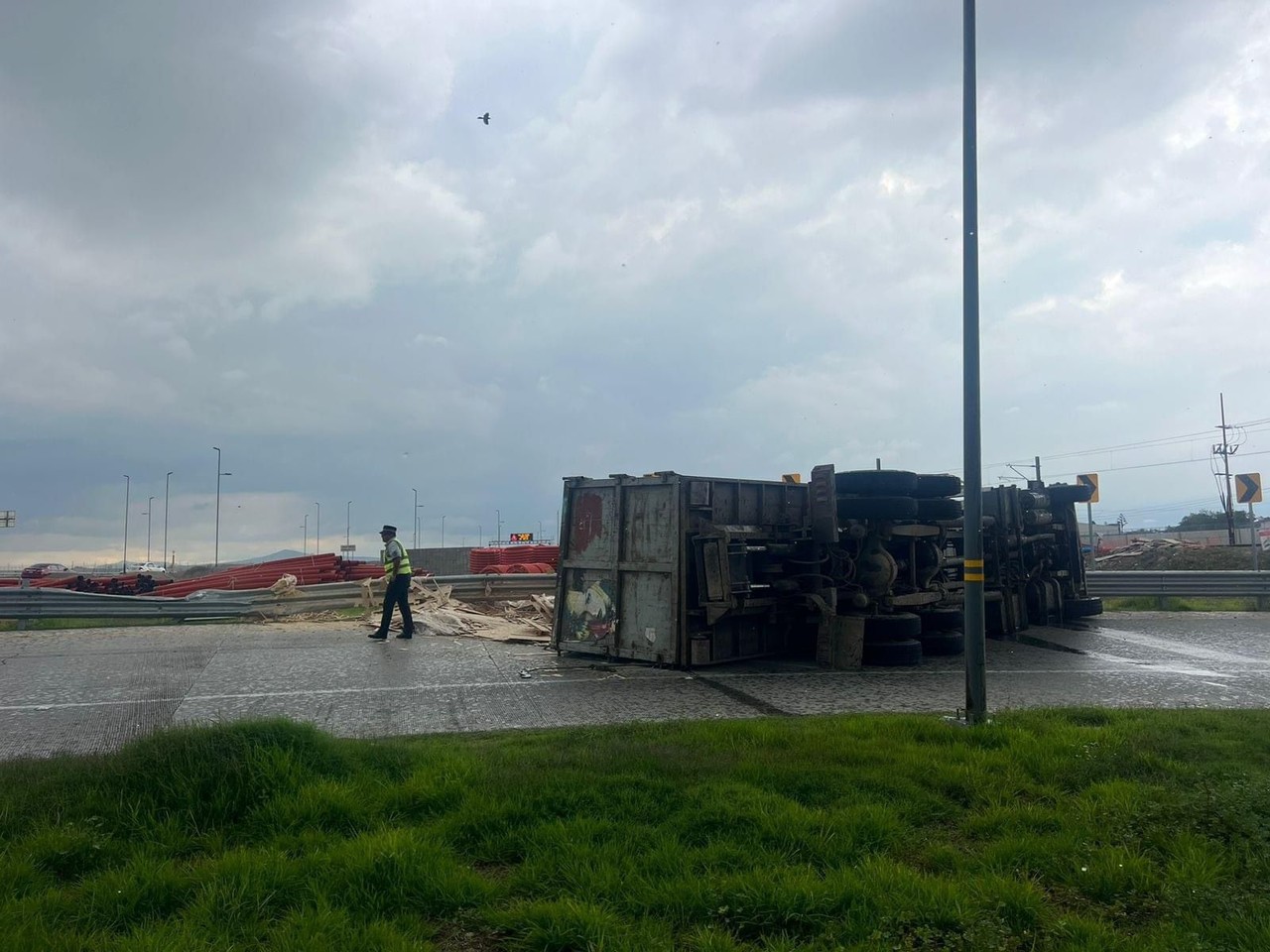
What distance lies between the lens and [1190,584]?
19.8 meters

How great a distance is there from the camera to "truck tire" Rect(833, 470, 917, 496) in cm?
1163

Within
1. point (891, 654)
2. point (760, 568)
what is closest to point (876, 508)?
point (760, 568)

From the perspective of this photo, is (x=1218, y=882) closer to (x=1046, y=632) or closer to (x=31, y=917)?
(x=31, y=917)

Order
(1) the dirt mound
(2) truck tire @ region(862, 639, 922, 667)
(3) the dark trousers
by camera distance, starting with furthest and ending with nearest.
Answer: (1) the dirt mound
(3) the dark trousers
(2) truck tire @ region(862, 639, 922, 667)

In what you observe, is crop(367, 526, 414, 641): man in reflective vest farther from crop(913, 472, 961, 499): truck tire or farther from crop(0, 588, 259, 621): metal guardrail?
crop(913, 472, 961, 499): truck tire

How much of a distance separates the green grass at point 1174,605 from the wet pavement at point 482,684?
5.76 m

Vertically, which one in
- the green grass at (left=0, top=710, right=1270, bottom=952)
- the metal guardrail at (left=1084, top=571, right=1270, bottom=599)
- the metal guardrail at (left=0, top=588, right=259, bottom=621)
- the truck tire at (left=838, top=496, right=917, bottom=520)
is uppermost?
the truck tire at (left=838, top=496, right=917, bottom=520)

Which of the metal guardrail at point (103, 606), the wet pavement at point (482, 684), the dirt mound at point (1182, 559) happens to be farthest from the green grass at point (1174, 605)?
A: the metal guardrail at point (103, 606)

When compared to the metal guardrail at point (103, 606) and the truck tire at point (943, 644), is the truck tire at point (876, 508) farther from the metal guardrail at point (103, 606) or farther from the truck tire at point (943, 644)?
the metal guardrail at point (103, 606)

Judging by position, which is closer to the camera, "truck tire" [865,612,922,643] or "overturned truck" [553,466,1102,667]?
"overturned truck" [553,466,1102,667]

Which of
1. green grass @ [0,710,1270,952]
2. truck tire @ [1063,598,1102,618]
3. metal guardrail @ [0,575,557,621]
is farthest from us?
metal guardrail @ [0,575,557,621]

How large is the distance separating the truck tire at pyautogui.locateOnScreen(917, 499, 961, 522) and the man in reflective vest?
7.62 meters

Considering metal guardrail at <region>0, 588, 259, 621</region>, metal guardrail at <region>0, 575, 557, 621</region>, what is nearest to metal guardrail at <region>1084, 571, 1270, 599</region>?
metal guardrail at <region>0, 575, 557, 621</region>

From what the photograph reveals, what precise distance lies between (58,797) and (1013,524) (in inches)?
529
